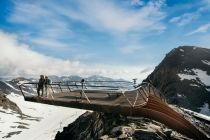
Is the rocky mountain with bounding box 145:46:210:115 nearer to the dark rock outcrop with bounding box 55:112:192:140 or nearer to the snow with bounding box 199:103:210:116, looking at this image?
the snow with bounding box 199:103:210:116

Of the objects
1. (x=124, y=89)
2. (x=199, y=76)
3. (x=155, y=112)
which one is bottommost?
(x=155, y=112)

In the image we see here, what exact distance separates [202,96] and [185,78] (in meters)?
12.1

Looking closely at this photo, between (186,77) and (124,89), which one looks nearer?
(124,89)

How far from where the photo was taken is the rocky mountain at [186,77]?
348 feet

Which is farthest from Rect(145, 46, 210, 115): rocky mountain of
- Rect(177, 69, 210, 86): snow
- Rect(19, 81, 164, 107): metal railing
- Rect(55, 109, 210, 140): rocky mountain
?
Rect(55, 109, 210, 140): rocky mountain

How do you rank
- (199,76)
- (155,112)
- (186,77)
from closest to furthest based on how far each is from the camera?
(155,112) → (199,76) → (186,77)

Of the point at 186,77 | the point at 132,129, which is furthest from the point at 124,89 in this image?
the point at 186,77

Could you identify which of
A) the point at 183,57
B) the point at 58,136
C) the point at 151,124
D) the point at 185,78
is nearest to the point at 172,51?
the point at 183,57

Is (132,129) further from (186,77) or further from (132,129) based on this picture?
(186,77)

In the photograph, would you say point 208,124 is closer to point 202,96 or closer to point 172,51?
point 202,96

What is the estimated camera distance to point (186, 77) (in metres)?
119

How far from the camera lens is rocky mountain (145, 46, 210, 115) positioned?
10612cm

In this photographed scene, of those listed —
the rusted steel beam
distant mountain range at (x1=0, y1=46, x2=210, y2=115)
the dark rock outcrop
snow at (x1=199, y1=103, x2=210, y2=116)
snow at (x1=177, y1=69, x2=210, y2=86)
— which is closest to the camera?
the dark rock outcrop

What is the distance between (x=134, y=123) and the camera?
78.6 feet
